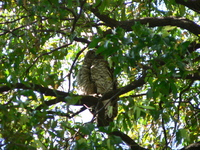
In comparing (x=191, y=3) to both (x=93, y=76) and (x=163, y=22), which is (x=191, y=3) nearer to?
(x=163, y=22)

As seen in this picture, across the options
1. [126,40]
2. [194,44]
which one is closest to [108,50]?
[126,40]

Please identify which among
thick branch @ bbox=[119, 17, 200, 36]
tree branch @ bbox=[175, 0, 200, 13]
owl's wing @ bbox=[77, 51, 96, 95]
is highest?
tree branch @ bbox=[175, 0, 200, 13]

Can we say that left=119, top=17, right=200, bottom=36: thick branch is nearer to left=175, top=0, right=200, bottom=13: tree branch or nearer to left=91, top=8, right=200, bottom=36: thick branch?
left=91, top=8, right=200, bottom=36: thick branch

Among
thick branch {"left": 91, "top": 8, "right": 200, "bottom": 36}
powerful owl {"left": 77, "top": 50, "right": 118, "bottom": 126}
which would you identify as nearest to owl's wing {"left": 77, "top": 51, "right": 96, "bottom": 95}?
powerful owl {"left": 77, "top": 50, "right": 118, "bottom": 126}

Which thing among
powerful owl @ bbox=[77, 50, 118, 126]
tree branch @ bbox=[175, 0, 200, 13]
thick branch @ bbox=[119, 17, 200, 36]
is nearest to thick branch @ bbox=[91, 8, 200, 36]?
thick branch @ bbox=[119, 17, 200, 36]

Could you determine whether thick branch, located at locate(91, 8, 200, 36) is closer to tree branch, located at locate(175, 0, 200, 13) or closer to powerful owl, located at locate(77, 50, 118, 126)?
tree branch, located at locate(175, 0, 200, 13)

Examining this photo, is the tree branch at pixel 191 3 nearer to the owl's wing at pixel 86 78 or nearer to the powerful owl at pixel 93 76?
the powerful owl at pixel 93 76

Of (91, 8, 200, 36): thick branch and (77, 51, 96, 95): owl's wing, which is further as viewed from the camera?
(77, 51, 96, 95): owl's wing

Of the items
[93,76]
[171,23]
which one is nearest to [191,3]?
[171,23]

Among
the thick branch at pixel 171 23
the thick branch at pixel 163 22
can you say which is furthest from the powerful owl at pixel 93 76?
the thick branch at pixel 171 23

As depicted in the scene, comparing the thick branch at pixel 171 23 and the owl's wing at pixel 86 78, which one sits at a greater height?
the thick branch at pixel 171 23

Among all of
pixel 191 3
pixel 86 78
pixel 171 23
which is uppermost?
pixel 191 3

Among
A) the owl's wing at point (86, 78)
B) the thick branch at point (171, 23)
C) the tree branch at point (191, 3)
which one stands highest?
the tree branch at point (191, 3)

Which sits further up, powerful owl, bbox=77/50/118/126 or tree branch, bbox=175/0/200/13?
tree branch, bbox=175/0/200/13
